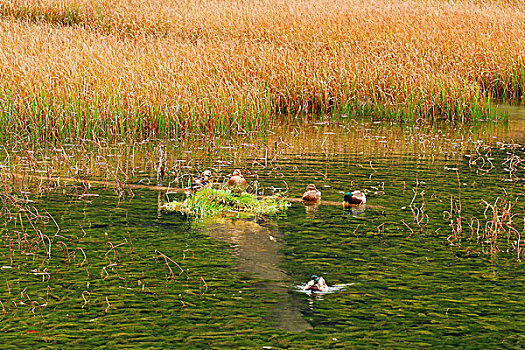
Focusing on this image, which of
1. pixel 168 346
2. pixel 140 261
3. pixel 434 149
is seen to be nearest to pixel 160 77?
pixel 434 149

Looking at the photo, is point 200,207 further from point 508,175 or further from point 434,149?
point 434,149

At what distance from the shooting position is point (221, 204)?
12.7m

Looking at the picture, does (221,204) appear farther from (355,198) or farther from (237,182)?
(355,198)

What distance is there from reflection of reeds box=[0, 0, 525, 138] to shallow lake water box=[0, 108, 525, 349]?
3.66 m

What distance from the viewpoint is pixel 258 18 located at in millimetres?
30891

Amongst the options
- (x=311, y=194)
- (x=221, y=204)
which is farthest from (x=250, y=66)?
(x=221, y=204)

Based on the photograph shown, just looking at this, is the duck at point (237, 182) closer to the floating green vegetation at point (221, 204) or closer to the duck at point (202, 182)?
the duck at point (202, 182)

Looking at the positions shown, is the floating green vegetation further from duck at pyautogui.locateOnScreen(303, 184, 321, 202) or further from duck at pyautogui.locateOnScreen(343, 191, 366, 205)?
duck at pyautogui.locateOnScreen(343, 191, 366, 205)

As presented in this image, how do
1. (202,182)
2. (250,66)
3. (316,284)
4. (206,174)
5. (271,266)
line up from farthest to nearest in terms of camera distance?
(250,66)
(206,174)
(202,182)
(271,266)
(316,284)

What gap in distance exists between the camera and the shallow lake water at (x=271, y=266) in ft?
25.5

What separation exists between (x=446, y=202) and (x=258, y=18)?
1935cm

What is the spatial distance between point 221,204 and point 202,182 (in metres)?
0.81

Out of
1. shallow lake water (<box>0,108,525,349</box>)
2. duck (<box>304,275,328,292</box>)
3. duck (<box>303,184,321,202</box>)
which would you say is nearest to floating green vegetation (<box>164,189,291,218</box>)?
shallow lake water (<box>0,108,525,349</box>)

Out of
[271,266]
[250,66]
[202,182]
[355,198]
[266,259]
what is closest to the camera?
[271,266]
